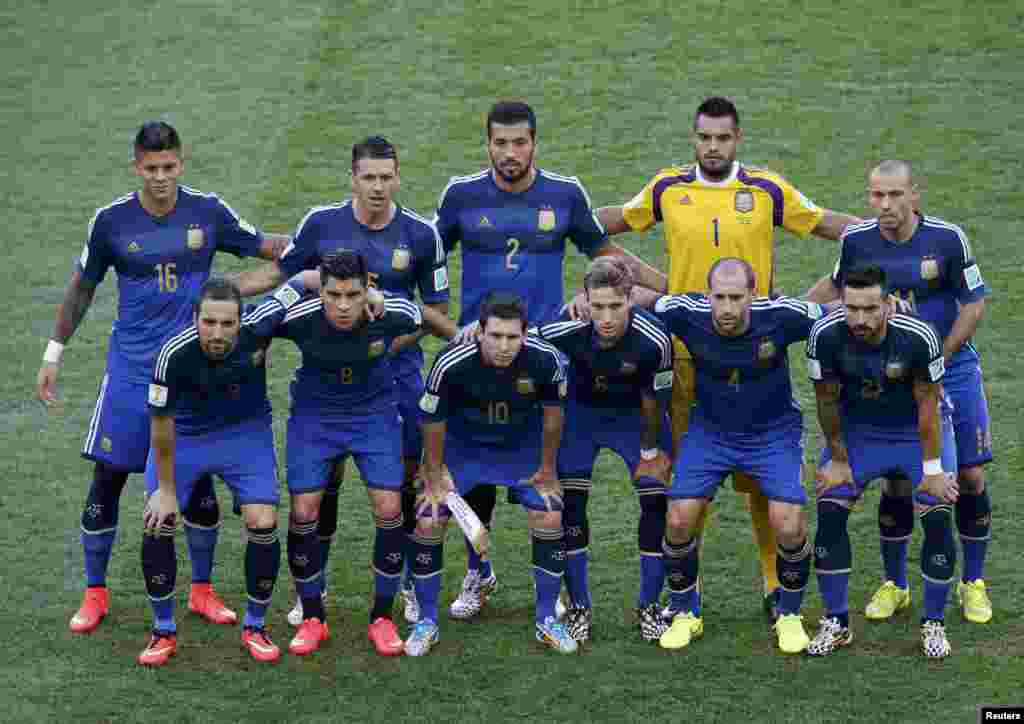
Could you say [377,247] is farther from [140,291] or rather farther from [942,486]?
[942,486]

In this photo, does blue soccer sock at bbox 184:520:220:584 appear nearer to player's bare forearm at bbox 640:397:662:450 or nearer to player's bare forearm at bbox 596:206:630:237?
player's bare forearm at bbox 640:397:662:450

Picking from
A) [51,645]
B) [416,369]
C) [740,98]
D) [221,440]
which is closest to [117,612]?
[51,645]

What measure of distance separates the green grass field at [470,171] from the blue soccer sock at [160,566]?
34 cm

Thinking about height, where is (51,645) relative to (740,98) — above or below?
below

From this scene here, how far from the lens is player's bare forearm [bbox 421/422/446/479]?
31.1ft

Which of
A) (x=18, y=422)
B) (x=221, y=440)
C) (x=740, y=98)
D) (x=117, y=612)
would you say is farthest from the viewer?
(x=740, y=98)

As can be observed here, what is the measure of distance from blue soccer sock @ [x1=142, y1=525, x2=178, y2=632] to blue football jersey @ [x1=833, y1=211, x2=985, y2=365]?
3.55 meters

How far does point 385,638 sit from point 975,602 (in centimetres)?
297

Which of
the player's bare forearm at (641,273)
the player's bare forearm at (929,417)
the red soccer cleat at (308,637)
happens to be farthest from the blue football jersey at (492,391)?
the player's bare forearm at (929,417)

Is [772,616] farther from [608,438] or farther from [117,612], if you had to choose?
[117,612]

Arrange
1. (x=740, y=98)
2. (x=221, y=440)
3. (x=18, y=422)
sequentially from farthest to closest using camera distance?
(x=740, y=98) → (x=18, y=422) → (x=221, y=440)

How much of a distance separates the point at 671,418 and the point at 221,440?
229cm

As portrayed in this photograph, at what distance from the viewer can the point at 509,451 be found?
9695mm

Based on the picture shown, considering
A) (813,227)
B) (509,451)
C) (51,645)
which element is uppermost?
(813,227)
